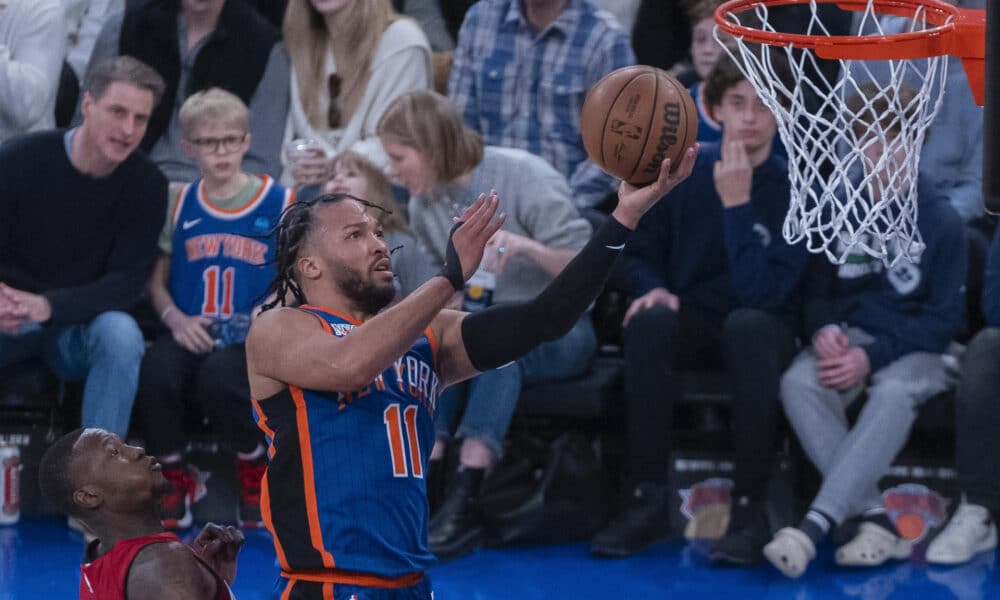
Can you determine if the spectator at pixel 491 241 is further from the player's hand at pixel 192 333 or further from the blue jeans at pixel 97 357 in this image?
the blue jeans at pixel 97 357

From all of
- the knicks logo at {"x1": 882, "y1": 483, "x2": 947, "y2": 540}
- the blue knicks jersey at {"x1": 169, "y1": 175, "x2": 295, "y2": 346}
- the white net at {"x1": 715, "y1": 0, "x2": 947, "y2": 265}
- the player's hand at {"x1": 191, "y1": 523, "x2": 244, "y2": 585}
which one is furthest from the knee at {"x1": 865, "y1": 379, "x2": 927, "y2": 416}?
the player's hand at {"x1": 191, "y1": 523, "x2": 244, "y2": 585}

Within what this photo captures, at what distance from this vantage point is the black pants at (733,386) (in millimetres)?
5434

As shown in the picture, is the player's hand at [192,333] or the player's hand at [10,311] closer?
the player's hand at [10,311]

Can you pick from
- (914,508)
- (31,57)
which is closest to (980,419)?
(914,508)

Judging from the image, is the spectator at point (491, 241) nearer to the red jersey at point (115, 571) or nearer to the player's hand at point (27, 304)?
the player's hand at point (27, 304)

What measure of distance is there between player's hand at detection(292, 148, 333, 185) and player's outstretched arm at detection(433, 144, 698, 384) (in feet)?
8.61

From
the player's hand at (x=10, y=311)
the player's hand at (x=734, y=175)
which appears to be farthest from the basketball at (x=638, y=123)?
the player's hand at (x=10, y=311)

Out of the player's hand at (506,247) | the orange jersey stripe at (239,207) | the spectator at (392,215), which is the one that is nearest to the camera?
the player's hand at (506,247)

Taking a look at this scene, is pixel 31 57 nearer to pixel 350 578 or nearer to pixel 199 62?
pixel 199 62

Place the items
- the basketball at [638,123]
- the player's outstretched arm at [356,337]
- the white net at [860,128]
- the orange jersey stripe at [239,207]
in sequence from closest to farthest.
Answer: the player's outstretched arm at [356,337] < the basketball at [638,123] < the white net at [860,128] < the orange jersey stripe at [239,207]

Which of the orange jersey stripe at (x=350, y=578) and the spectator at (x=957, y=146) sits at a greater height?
the spectator at (x=957, y=146)

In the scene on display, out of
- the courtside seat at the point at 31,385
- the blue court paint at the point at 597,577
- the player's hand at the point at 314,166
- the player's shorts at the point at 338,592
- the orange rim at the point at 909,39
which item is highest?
the orange rim at the point at 909,39

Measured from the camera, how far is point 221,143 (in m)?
5.91

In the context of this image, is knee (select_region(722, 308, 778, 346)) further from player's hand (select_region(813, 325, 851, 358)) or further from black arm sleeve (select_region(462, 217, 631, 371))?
black arm sleeve (select_region(462, 217, 631, 371))
